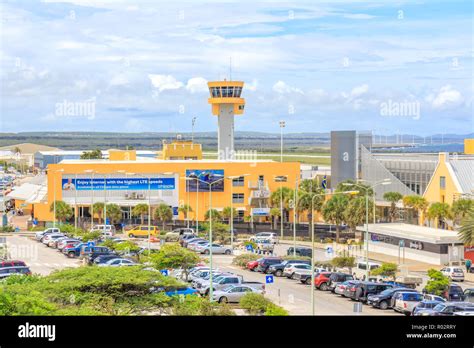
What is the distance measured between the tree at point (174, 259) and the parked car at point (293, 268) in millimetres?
4842

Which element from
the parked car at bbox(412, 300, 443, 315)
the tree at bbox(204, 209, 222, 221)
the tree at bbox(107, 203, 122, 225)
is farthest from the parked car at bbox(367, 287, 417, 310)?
the tree at bbox(107, 203, 122, 225)

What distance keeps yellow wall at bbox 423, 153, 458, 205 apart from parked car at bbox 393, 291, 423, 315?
38695mm

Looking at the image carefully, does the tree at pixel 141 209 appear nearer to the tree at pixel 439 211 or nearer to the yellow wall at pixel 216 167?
the yellow wall at pixel 216 167

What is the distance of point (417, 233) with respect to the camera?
6338 cm

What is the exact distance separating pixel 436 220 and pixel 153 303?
145 ft

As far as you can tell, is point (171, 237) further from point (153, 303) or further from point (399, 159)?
point (153, 303)

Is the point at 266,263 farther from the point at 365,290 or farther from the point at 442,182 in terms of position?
the point at 442,182

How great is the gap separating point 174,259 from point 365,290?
37.6 ft

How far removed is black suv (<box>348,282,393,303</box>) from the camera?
131 feet

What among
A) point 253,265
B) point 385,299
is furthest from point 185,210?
point 385,299

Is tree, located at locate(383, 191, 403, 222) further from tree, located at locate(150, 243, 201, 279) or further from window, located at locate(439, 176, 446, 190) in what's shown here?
tree, located at locate(150, 243, 201, 279)

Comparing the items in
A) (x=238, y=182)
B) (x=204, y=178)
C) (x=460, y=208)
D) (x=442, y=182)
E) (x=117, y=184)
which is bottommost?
(x=460, y=208)
